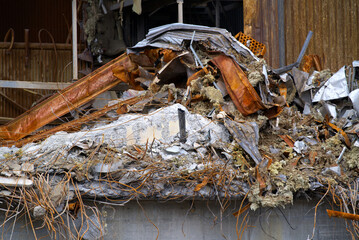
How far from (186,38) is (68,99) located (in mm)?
2145

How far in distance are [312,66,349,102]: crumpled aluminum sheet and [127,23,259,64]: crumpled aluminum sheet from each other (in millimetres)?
1132

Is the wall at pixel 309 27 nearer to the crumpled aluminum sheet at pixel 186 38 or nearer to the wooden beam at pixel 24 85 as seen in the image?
the crumpled aluminum sheet at pixel 186 38

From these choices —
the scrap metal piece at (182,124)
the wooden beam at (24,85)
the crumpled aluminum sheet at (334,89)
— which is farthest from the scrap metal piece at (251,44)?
the wooden beam at (24,85)

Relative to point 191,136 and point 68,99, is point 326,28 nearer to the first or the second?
point 191,136

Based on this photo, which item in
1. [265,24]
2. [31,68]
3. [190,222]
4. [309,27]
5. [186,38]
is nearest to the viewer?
[190,222]

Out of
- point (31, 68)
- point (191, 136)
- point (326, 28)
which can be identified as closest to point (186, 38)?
point (191, 136)

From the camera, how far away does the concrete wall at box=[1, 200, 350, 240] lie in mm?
5496

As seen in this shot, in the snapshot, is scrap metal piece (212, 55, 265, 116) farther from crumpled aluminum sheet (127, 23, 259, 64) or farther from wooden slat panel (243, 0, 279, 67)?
wooden slat panel (243, 0, 279, 67)

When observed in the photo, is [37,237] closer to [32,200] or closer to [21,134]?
[32,200]

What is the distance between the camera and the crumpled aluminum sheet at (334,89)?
23.4 ft

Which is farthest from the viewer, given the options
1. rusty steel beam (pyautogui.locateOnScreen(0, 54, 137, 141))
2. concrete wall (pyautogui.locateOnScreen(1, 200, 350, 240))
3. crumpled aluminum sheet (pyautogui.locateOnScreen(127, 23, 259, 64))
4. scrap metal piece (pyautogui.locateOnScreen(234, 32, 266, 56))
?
scrap metal piece (pyautogui.locateOnScreen(234, 32, 266, 56))

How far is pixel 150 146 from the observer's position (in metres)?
5.94

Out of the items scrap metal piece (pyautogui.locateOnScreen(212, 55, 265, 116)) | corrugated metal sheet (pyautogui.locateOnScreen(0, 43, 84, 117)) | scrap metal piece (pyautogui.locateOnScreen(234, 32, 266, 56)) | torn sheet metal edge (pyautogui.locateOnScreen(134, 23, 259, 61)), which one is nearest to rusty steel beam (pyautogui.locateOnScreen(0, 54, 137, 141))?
torn sheet metal edge (pyautogui.locateOnScreen(134, 23, 259, 61))

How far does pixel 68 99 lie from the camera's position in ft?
24.9
